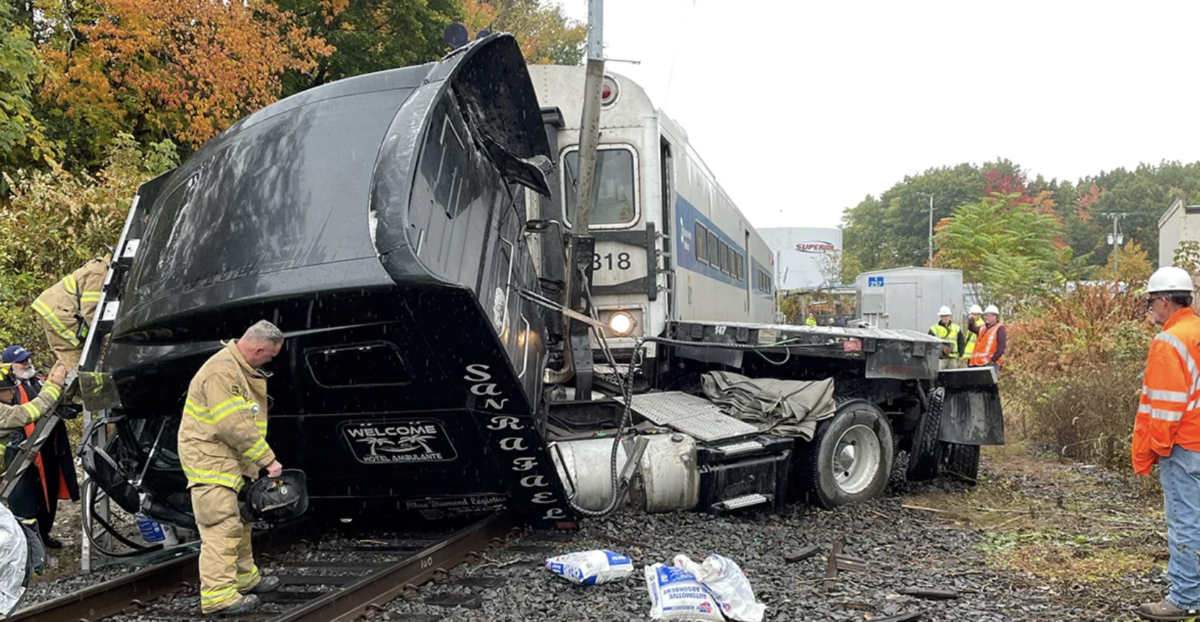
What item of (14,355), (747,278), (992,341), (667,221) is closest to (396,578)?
(14,355)

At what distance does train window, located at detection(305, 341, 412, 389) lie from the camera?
458cm

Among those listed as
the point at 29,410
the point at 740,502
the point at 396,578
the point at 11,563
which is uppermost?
the point at 29,410

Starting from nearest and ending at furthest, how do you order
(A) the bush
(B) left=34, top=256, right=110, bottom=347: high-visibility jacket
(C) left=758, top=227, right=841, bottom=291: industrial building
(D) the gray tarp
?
(B) left=34, top=256, right=110, bottom=347: high-visibility jacket
(D) the gray tarp
(A) the bush
(C) left=758, top=227, right=841, bottom=291: industrial building

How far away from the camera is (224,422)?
458cm

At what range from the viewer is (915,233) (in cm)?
8994

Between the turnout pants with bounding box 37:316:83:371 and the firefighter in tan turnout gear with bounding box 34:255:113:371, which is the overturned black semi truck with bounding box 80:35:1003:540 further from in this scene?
the turnout pants with bounding box 37:316:83:371

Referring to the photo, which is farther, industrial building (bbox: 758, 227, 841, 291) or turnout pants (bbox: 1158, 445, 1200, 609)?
industrial building (bbox: 758, 227, 841, 291)

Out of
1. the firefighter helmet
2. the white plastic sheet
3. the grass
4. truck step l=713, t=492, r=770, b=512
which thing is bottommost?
the grass

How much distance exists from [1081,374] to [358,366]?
9337 millimetres

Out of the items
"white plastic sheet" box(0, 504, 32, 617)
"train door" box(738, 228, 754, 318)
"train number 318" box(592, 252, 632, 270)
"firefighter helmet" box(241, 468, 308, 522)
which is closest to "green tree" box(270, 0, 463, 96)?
"train door" box(738, 228, 754, 318)

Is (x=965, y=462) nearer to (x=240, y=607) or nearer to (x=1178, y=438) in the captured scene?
(x=1178, y=438)

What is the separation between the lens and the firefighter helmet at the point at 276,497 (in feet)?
15.8

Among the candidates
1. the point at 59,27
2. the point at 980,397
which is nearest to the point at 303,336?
the point at 980,397

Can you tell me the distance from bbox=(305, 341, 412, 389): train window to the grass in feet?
11.5
